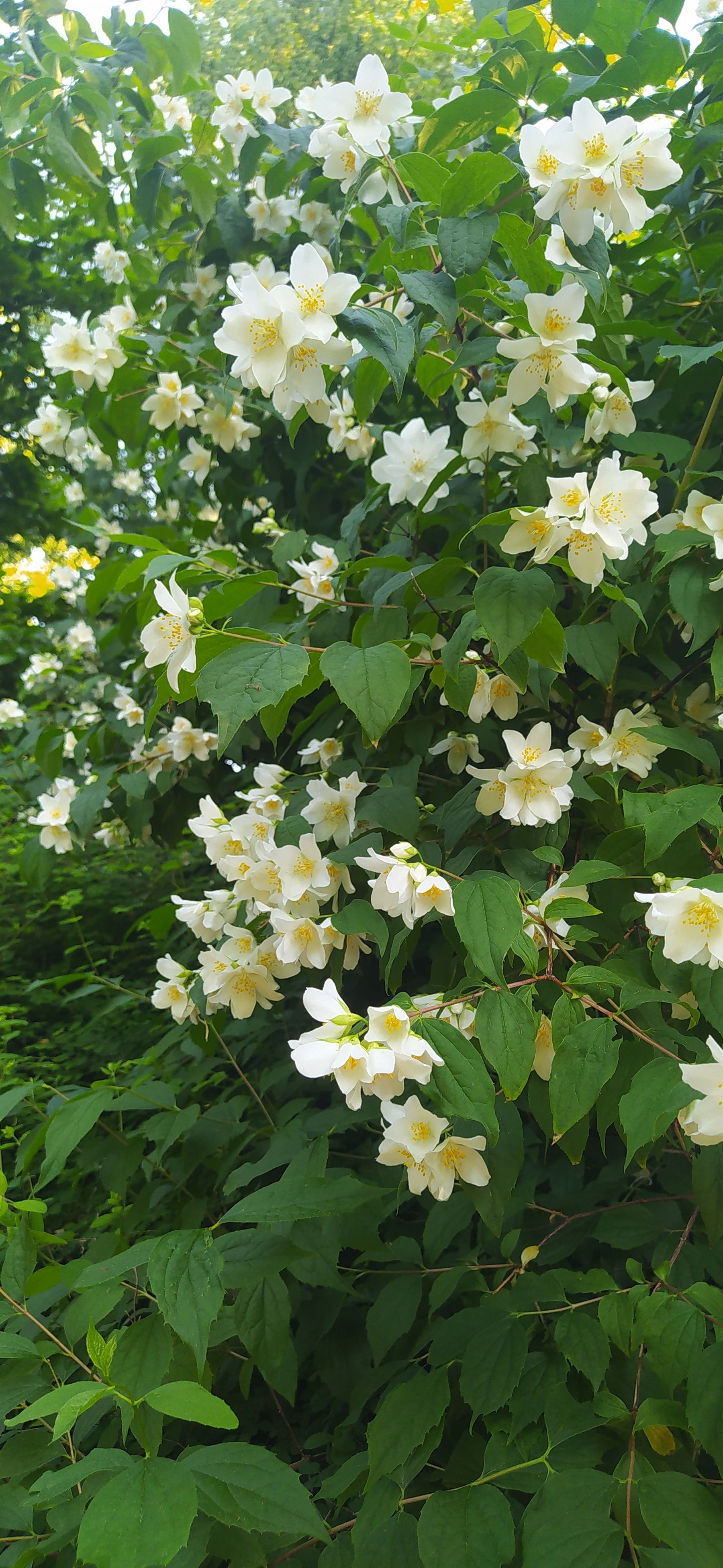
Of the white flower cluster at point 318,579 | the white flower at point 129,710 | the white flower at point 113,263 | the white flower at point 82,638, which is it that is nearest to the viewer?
the white flower cluster at point 318,579

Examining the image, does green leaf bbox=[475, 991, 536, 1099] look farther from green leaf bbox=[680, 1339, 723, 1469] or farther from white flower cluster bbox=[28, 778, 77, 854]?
white flower cluster bbox=[28, 778, 77, 854]

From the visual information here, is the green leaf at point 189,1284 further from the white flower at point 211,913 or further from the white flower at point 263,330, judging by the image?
the white flower at point 263,330

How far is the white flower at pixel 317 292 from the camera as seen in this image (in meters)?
0.96

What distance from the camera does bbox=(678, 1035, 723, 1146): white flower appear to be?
2.61 feet

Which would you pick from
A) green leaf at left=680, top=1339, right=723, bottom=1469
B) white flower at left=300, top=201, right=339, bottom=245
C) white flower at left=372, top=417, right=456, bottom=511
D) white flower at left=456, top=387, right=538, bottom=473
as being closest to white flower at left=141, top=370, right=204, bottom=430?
white flower at left=300, top=201, right=339, bottom=245

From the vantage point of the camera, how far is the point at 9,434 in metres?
5.59

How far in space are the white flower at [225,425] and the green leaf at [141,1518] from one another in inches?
70.5

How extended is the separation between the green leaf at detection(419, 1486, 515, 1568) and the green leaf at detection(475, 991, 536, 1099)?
1.59 ft

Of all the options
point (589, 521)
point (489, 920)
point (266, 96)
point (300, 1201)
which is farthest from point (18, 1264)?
point (266, 96)

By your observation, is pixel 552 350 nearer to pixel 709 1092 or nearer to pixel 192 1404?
pixel 709 1092

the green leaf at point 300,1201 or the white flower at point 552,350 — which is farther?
the white flower at point 552,350

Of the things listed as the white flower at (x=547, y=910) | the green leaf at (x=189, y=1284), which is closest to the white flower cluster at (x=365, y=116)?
the white flower at (x=547, y=910)

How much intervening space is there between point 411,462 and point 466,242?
42 centimetres

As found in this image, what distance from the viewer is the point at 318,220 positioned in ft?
5.93
